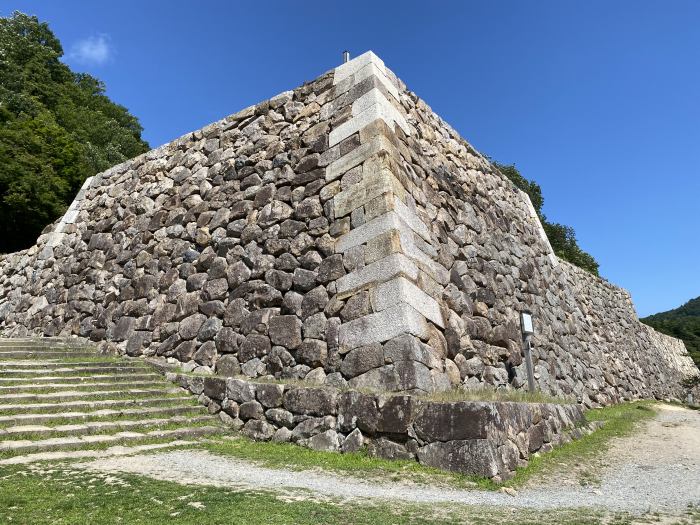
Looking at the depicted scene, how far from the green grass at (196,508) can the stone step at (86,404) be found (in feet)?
5.57

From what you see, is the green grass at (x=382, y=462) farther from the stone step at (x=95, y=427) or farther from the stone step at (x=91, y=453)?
the stone step at (x=95, y=427)

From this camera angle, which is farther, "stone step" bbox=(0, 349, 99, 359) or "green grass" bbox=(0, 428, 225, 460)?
"stone step" bbox=(0, 349, 99, 359)

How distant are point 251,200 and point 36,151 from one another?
43.5 ft

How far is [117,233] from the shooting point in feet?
34.0

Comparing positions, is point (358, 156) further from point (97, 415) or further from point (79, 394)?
point (79, 394)

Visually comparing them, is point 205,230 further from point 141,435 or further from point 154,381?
point 141,435

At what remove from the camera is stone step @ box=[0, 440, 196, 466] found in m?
4.16

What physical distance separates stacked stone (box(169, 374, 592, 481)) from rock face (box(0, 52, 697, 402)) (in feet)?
0.41

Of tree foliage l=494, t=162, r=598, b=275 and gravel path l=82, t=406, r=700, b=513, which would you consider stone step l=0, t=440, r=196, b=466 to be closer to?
gravel path l=82, t=406, r=700, b=513

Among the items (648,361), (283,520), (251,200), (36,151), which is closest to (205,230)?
(251,200)

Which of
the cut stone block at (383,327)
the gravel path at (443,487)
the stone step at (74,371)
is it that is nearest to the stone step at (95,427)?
the gravel path at (443,487)

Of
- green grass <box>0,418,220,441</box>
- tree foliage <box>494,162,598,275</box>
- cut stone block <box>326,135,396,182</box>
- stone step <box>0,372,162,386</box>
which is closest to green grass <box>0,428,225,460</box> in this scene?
green grass <box>0,418,220,441</box>

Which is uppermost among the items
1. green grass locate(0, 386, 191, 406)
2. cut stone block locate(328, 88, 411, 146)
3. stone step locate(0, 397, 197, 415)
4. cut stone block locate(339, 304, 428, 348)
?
cut stone block locate(328, 88, 411, 146)

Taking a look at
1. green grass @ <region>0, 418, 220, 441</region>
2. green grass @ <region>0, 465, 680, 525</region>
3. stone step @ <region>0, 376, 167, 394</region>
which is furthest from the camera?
stone step @ <region>0, 376, 167, 394</region>
